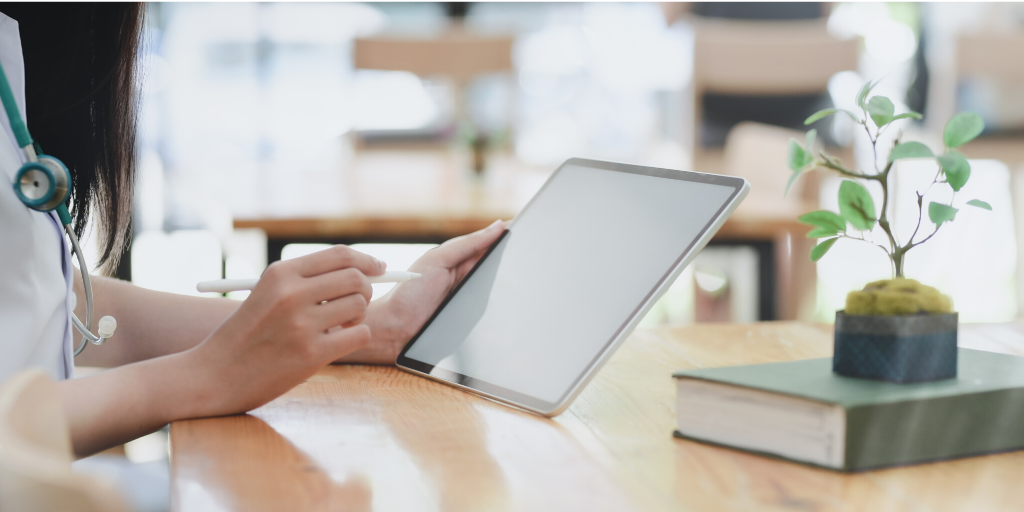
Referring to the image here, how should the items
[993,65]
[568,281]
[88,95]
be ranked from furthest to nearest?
1. [993,65]
2. [88,95]
3. [568,281]

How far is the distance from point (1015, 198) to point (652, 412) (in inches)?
126

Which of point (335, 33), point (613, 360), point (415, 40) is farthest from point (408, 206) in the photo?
point (335, 33)

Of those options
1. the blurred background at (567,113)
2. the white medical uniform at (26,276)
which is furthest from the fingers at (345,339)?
the blurred background at (567,113)

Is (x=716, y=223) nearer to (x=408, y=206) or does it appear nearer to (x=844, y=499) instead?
(x=844, y=499)

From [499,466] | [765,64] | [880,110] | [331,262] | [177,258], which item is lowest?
[177,258]

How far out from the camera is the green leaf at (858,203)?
1.90 ft

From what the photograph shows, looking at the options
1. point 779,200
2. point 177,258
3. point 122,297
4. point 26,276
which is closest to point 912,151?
point 26,276

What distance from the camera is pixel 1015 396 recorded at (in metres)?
0.53

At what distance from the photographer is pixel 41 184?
2.03 ft

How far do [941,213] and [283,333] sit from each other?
1.42 ft

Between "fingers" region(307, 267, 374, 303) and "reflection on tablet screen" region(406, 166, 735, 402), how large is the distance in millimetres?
134

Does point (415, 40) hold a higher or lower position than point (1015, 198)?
higher

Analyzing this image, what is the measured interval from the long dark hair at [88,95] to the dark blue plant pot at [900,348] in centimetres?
70

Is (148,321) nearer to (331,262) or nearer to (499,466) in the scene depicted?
Answer: (331,262)
